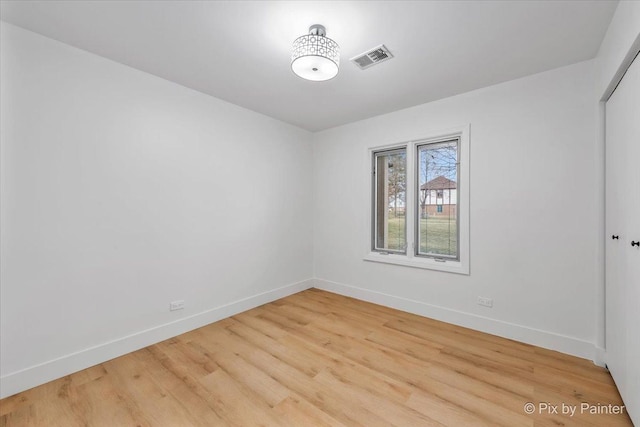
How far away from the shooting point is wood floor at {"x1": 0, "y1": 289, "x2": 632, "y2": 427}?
1715 mm

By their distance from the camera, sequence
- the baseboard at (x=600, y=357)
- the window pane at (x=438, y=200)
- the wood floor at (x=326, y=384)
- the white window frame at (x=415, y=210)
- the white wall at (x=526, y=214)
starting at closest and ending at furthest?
1. the wood floor at (x=326, y=384)
2. the baseboard at (x=600, y=357)
3. the white wall at (x=526, y=214)
4. the white window frame at (x=415, y=210)
5. the window pane at (x=438, y=200)

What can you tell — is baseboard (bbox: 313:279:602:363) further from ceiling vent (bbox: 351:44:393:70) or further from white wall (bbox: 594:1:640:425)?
ceiling vent (bbox: 351:44:393:70)

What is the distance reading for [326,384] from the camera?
6.69ft

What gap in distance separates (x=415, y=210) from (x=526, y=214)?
1194 millimetres

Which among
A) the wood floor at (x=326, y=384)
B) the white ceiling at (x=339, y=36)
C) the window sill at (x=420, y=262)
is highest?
the white ceiling at (x=339, y=36)

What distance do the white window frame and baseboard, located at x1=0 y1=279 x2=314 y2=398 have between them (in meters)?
1.98

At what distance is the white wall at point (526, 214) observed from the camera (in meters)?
2.40

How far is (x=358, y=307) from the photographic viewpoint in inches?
144

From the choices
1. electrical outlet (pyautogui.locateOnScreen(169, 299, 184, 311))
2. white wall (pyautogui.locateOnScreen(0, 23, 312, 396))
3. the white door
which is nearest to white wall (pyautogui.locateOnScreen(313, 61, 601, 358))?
the white door

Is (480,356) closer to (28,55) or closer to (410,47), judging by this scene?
(410,47)

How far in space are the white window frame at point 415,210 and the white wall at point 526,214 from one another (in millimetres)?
80

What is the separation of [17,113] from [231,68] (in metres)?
1.65

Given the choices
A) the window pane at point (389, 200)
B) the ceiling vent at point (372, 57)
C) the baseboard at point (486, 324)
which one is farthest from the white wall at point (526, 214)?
the ceiling vent at point (372, 57)

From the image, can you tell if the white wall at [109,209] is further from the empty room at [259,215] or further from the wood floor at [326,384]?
the wood floor at [326,384]
